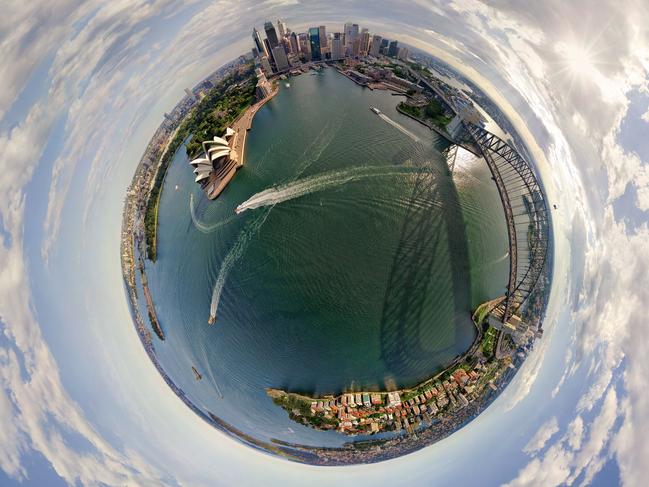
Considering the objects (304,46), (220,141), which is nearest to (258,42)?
(304,46)

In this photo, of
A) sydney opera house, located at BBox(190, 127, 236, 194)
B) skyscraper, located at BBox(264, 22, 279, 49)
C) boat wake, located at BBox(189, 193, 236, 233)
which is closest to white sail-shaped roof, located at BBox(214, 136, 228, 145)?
sydney opera house, located at BBox(190, 127, 236, 194)

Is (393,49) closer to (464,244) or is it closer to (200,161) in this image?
(464,244)

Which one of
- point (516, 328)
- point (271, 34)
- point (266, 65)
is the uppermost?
point (271, 34)

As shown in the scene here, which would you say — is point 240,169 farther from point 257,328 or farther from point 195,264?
point 257,328

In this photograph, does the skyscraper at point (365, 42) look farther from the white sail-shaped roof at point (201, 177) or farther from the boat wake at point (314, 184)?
the white sail-shaped roof at point (201, 177)

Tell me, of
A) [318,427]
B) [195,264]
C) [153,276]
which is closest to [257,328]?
[195,264]
